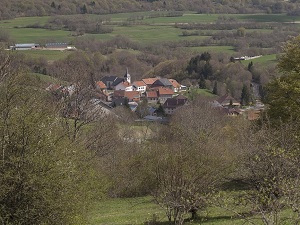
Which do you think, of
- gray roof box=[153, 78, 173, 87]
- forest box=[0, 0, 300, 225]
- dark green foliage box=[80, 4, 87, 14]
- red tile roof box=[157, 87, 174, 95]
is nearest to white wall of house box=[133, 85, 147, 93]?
gray roof box=[153, 78, 173, 87]

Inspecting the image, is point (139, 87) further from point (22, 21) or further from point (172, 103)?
point (22, 21)

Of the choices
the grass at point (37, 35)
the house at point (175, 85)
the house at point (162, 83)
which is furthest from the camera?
the grass at point (37, 35)

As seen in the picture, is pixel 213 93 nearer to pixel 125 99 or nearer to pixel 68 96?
pixel 125 99

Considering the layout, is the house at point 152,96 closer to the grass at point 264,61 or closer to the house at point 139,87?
the house at point 139,87

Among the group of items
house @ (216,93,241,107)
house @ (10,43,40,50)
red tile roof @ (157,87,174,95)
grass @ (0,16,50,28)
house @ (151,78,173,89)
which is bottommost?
red tile roof @ (157,87,174,95)

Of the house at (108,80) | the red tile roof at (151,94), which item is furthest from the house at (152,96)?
the house at (108,80)

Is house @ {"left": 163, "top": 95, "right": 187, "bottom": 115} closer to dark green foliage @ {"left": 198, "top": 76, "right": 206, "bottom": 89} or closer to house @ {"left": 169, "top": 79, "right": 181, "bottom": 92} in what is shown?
dark green foliage @ {"left": 198, "top": 76, "right": 206, "bottom": 89}

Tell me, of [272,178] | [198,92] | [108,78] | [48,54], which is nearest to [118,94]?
[108,78]
